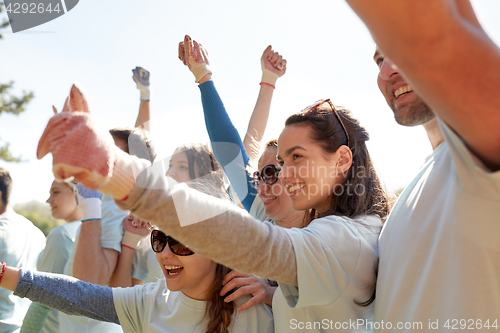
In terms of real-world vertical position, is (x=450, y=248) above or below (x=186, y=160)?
below

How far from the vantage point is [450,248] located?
1009 mm

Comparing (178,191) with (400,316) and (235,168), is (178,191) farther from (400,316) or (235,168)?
(235,168)

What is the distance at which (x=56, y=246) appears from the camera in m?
3.62

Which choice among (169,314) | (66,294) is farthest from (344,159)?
(66,294)

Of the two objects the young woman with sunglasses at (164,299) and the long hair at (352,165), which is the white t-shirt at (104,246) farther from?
the long hair at (352,165)

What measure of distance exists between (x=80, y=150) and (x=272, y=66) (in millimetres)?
→ 2921

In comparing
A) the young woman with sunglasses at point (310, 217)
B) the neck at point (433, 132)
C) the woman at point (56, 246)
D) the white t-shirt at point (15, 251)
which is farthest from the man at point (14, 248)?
the neck at point (433, 132)

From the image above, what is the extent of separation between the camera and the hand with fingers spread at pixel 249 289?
1.85 metres

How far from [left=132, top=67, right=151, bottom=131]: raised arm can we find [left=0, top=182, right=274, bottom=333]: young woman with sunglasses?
7.17 ft

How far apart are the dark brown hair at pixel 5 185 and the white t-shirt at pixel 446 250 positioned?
455 cm

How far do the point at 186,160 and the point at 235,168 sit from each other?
1.27 feet

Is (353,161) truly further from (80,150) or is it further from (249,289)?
(80,150)

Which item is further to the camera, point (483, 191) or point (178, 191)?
point (178, 191)

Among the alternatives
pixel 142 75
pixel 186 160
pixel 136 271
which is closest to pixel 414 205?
pixel 186 160
